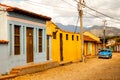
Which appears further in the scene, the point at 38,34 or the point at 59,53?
the point at 59,53

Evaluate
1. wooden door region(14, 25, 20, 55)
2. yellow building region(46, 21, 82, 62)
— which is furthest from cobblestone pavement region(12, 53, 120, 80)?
yellow building region(46, 21, 82, 62)

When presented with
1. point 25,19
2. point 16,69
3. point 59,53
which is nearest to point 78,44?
point 59,53

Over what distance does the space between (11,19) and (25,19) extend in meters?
2.42

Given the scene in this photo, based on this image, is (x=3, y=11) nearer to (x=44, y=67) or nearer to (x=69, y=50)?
(x=44, y=67)

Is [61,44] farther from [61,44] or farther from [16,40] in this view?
[16,40]

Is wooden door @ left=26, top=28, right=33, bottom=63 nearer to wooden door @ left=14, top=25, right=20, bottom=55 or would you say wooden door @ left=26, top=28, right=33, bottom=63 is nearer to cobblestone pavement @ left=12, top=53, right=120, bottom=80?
wooden door @ left=14, top=25, right=20, bottom=55

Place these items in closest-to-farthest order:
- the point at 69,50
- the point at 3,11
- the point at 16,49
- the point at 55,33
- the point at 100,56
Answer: the point at 3,11, the point at 16,49, the point at 55,33, the point at 69,50, the point at 100,56

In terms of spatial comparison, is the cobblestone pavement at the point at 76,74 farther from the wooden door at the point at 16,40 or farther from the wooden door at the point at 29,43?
the wooden door at the point at 16,40

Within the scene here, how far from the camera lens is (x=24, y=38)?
78.7ft

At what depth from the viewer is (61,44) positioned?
3491 cm

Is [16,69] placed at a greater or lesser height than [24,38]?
lesser

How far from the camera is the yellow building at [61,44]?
30078 millimetres

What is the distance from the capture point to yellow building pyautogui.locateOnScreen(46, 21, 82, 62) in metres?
30.1

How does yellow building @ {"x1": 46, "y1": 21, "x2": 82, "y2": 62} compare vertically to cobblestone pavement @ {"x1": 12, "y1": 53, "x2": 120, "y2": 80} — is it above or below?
above
